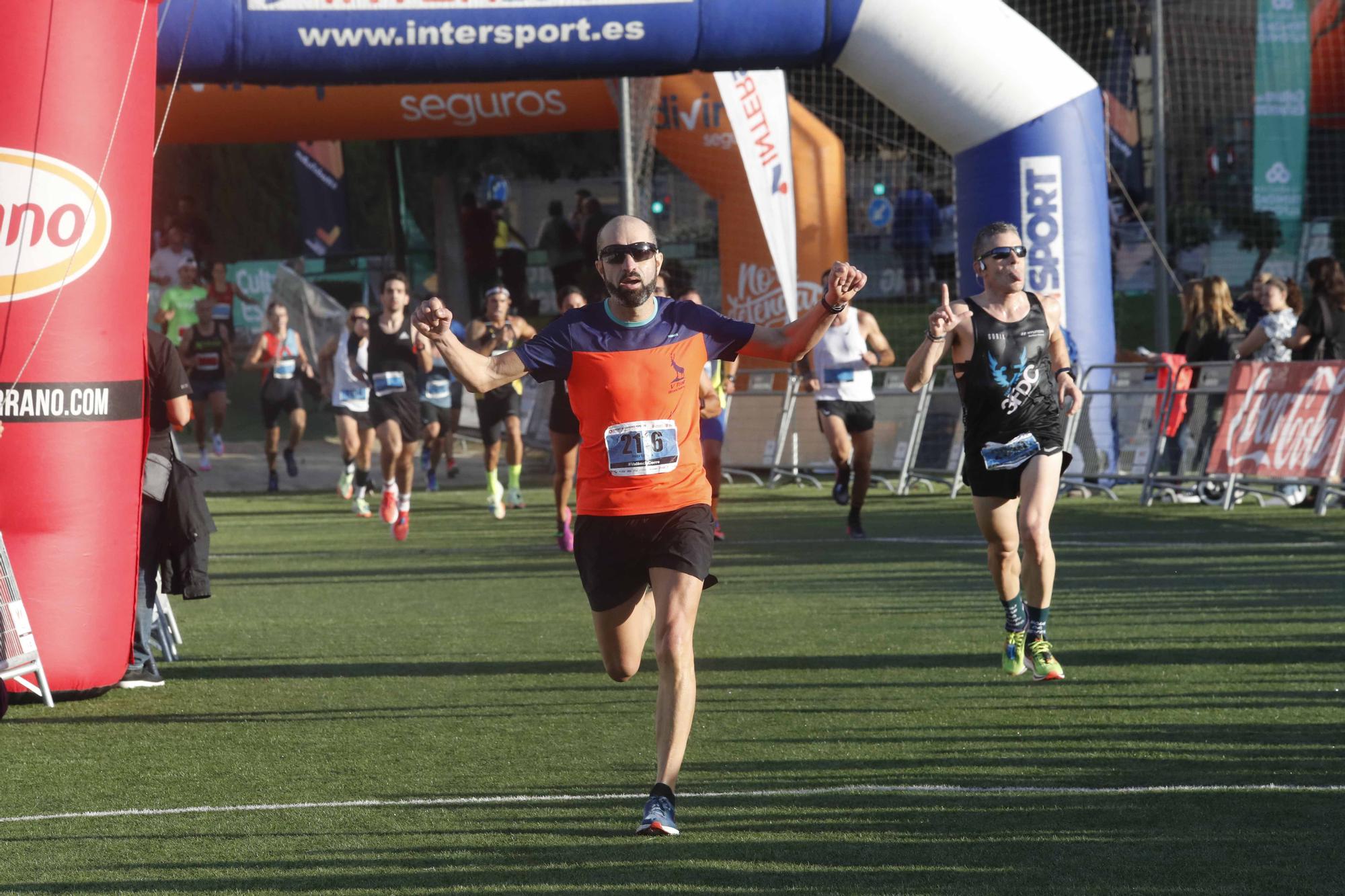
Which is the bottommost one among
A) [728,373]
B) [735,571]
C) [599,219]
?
[735,571]

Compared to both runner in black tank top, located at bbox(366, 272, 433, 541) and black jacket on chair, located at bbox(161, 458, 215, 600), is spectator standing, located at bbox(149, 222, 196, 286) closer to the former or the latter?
runner in black tank top, located at bbox(366, 272, 433, 541)

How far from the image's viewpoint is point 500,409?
16.5 metres

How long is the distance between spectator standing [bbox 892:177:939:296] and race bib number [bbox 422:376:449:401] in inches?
293

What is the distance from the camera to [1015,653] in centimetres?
786

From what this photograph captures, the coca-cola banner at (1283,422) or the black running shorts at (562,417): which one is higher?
the black running shorts at (562,417)

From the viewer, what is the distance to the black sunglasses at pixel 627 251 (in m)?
5.60

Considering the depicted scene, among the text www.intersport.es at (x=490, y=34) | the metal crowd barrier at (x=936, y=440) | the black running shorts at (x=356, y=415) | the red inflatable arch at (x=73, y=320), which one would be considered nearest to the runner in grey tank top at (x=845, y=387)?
the text www.intersport.es at (x=490, y=34)

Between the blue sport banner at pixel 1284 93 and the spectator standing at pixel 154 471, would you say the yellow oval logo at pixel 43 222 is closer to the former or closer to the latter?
the spectator standing at pixel 154 471

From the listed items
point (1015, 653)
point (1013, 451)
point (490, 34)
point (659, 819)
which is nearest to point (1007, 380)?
point (1013, 451)

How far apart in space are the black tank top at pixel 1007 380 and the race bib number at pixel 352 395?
400 inches

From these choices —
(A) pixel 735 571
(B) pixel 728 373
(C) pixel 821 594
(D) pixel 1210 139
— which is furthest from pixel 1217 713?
(D) pixel 1210 139

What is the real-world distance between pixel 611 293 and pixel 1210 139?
19.6 meters

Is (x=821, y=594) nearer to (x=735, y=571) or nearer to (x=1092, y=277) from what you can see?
(x=735, y=571)

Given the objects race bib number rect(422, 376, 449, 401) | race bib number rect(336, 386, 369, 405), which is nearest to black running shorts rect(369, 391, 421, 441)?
race bib number rect(336, 386, 369, 405)
